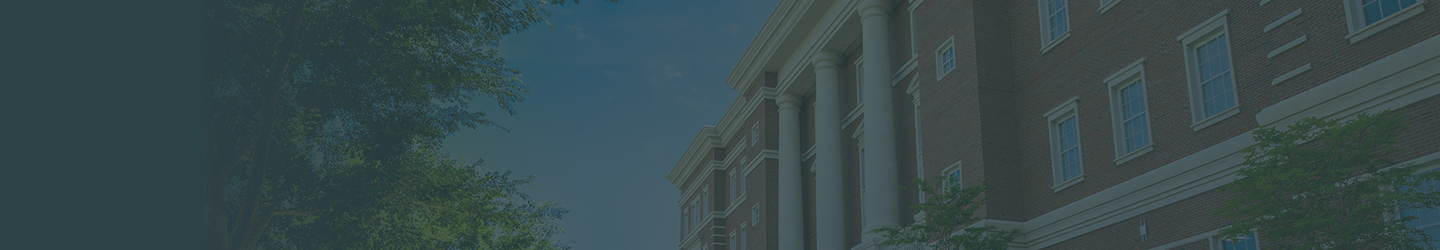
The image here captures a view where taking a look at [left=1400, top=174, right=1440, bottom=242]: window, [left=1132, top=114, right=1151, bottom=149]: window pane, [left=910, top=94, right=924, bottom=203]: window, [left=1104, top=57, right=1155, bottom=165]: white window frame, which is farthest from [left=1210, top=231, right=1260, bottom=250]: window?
[left=910, top=94, right=924, bottom=203]: window

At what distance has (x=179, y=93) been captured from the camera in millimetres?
7520

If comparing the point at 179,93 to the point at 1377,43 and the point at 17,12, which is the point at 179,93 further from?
the point at 1377,43

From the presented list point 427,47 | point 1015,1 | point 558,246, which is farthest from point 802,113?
point 427,47

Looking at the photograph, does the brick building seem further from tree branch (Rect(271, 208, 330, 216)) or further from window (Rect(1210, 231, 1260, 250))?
tree branch (Rect(271, 208, 330, 216))

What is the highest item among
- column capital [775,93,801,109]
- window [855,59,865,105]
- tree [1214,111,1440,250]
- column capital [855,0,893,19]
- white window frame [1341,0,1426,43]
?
column capital [775,93,801,109]

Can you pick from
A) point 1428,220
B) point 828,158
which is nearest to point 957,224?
point 1428,220

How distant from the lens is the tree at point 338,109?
54.9 feet

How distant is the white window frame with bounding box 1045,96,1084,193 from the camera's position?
22584 millimetres

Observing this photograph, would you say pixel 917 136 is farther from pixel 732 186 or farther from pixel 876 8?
pixel 732 186

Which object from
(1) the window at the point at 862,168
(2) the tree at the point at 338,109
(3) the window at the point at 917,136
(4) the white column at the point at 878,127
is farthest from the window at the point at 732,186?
(2) the tree at the point at 338,109

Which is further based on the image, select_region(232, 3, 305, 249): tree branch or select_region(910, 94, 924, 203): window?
select_region(910, 94, 924, 203): window

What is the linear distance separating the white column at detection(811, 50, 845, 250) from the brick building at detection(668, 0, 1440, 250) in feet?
0.19

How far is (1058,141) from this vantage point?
77.5 ft

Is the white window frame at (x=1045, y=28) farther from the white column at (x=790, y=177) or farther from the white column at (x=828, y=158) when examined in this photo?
the white column at (x=790, y=177)
